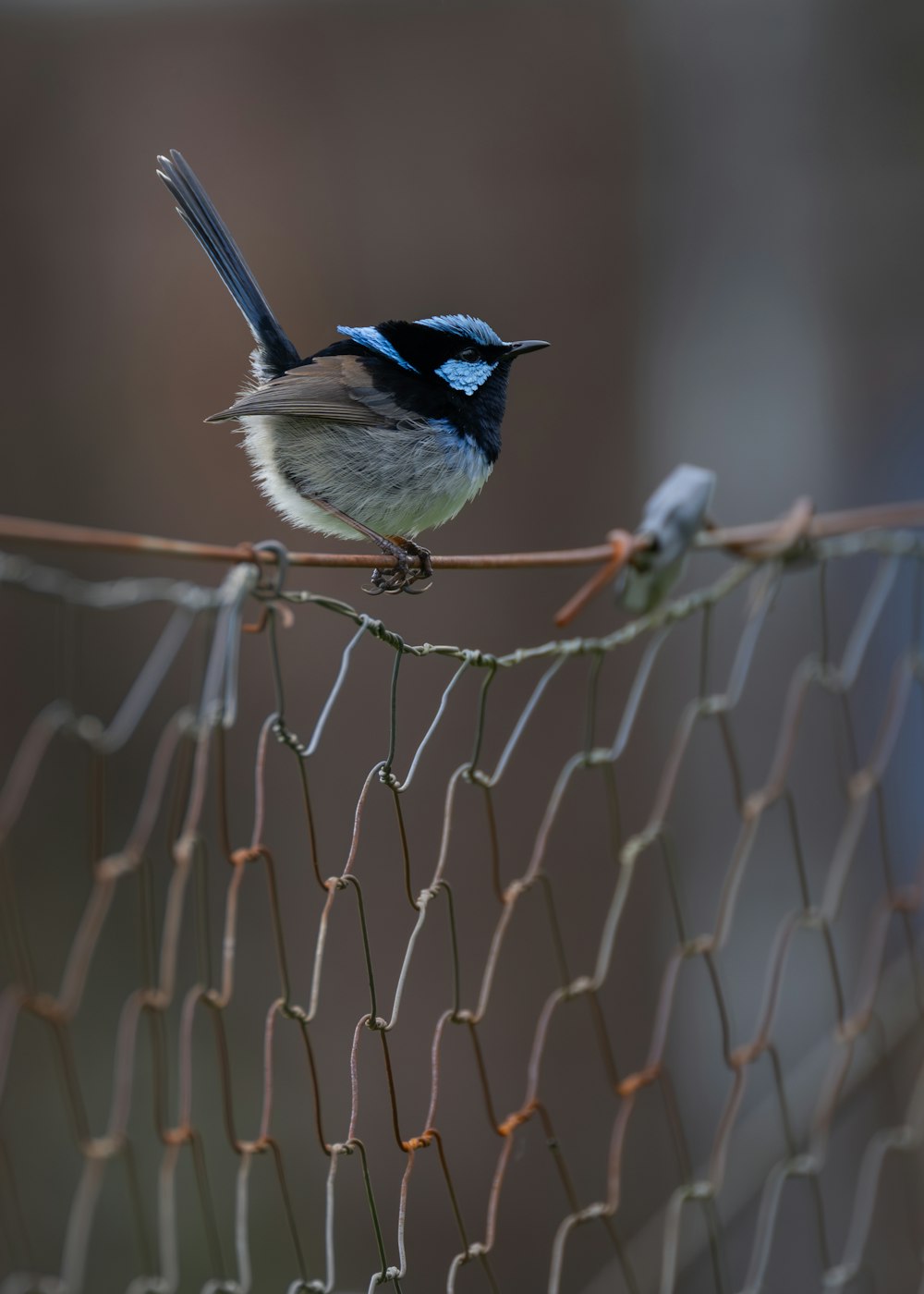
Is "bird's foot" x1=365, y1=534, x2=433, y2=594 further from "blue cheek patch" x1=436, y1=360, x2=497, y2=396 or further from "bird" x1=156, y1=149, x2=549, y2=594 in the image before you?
"blue cheek patch" x1=436, y1=360, x2=497, y2=396

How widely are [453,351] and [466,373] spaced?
49 millimetres

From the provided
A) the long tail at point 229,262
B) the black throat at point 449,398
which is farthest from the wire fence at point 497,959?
the black throat at point 449,398

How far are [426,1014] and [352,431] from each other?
257 cm

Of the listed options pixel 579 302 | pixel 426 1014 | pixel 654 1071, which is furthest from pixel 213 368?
pixel 654 1071

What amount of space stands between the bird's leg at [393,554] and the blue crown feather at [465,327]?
0.40 meters

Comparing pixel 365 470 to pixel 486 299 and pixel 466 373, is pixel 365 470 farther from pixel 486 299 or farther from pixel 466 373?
pixel 486 299

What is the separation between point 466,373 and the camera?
2.52 metres

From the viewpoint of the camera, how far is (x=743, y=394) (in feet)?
17.6

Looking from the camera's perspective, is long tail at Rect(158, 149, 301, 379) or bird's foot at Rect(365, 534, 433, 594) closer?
bird's foot at Rect(365, 534, 433, 594)

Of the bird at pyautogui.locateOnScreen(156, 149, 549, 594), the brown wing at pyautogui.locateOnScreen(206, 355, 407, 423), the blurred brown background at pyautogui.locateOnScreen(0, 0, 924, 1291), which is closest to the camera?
the brown wing at pyautogui.locateOnScreen(206, 355, 407, 423)

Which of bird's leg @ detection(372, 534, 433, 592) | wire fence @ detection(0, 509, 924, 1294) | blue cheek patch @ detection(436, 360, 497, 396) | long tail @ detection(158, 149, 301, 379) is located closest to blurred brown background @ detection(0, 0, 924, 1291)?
wire fence @ detection(0, 509, 924, 1294)

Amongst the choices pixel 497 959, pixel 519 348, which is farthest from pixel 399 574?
pixel 497 959

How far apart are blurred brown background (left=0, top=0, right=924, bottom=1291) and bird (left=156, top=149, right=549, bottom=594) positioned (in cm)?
154

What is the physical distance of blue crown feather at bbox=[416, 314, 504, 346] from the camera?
2.49 m
